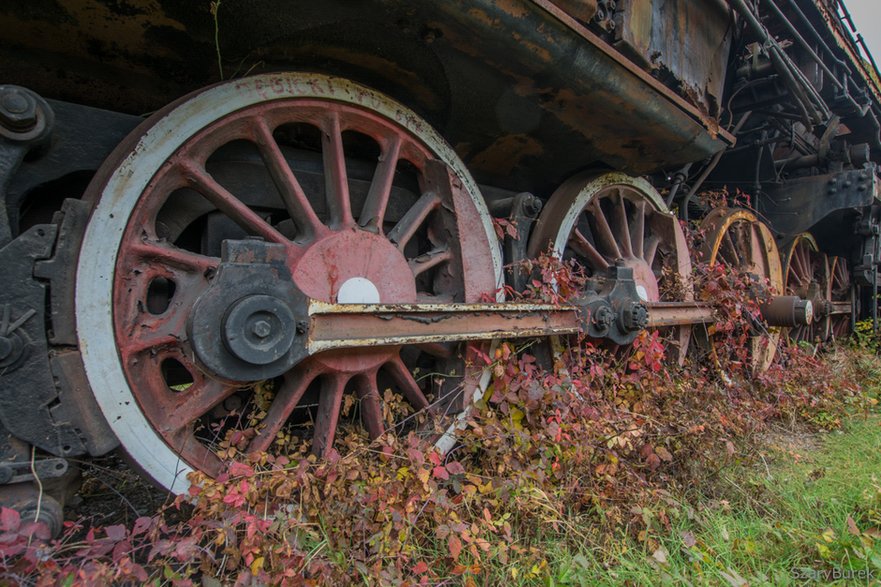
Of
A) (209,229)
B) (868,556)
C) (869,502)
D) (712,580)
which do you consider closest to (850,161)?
(869,502)

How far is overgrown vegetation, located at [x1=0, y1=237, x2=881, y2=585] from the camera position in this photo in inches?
53.1

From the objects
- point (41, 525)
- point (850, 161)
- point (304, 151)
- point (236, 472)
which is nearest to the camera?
point (41, 525)

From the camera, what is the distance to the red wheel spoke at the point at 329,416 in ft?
5.87

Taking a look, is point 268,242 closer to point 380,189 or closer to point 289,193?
point 289,193

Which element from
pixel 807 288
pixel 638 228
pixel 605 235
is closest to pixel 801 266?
pixel 807 288

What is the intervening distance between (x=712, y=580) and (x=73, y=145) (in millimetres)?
2319

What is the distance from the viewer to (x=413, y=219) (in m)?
2.12

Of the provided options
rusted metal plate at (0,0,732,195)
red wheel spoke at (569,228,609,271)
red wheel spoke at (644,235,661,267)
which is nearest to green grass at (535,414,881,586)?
red wheel spoke at (569,228,609,271)

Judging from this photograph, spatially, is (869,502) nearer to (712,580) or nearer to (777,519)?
(777,519)

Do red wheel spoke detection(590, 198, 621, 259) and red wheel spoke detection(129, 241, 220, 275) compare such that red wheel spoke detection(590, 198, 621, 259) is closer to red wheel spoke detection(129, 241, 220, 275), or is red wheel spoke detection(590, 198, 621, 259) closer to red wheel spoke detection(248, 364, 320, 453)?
red wheel spoke detection(248, 364, 320, 453)

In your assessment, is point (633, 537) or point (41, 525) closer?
point (41, 525)

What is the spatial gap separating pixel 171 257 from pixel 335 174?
0.63 m

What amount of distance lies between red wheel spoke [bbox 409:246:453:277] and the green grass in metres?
1.13

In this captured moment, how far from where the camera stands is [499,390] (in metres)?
2.16
